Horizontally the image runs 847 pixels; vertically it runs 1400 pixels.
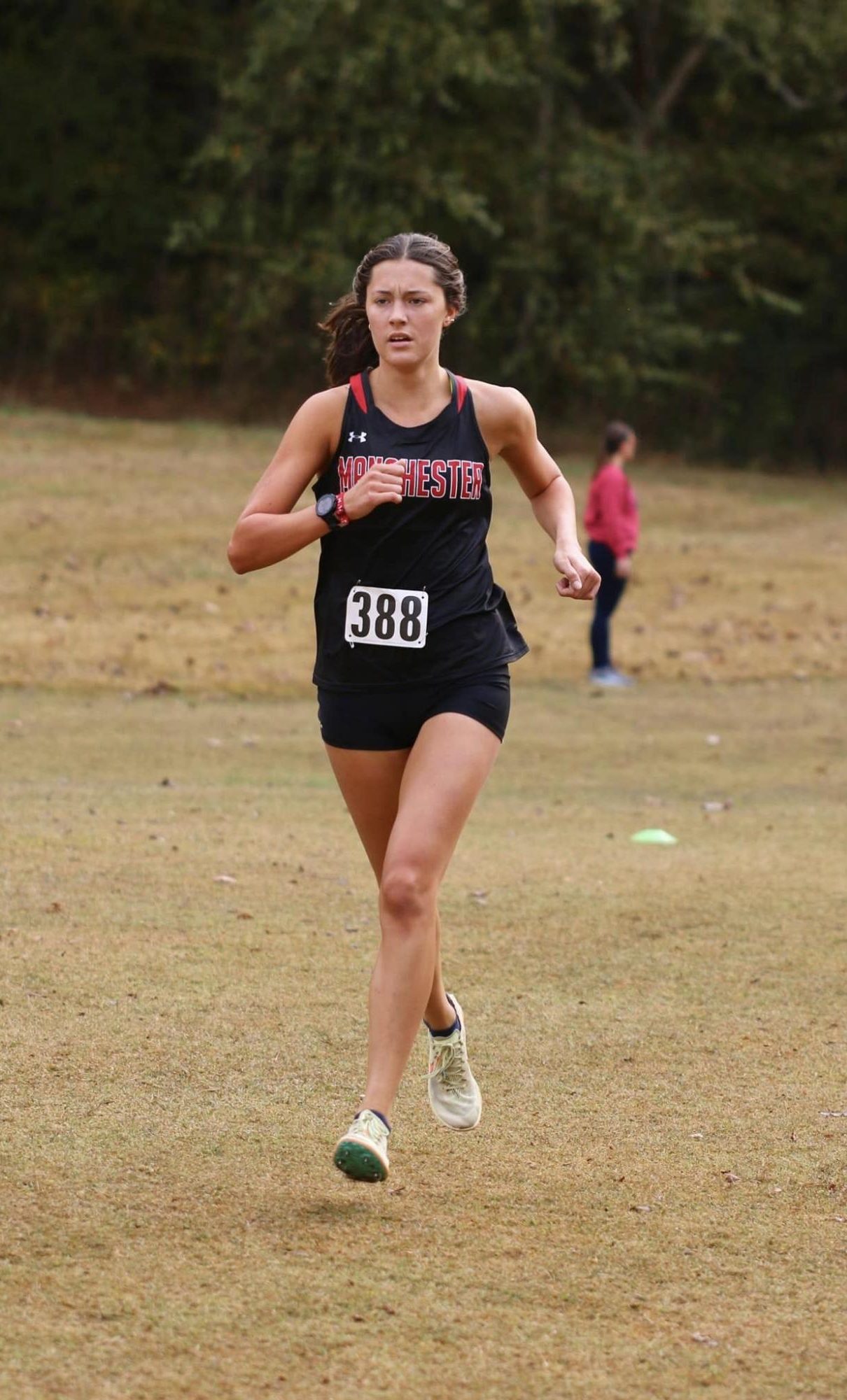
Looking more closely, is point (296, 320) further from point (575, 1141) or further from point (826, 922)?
point (575, 1141)

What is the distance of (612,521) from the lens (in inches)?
631

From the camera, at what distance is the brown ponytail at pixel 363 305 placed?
16.2 ft

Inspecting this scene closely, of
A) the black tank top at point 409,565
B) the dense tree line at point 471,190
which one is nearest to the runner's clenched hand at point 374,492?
the black tank top at point 409,565

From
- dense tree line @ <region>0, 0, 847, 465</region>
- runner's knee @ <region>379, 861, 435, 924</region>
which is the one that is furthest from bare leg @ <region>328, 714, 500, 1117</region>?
dense tree line @ <region>0, 0, 847, 465</region>

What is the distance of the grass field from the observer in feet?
12.6

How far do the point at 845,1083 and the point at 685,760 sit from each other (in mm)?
7171

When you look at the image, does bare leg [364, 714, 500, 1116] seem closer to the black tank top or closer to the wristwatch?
the black tank top

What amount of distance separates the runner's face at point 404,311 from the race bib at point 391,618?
585 mm

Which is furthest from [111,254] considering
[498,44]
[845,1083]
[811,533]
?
[845,1083]

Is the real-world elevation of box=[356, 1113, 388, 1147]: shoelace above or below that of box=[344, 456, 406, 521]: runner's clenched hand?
below

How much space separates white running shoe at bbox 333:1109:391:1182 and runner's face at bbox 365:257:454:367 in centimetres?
188

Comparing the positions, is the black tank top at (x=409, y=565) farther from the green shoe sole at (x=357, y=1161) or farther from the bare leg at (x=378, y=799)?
the green shoe sole at (x=357, y=1161)

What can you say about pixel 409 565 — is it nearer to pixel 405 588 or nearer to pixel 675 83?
pixel 405 588

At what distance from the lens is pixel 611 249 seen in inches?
1310
